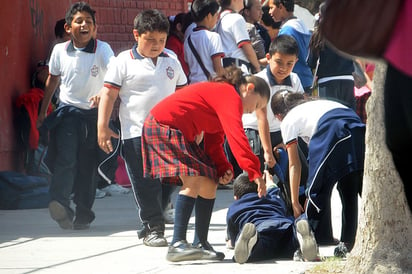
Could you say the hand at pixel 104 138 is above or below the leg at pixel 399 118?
below

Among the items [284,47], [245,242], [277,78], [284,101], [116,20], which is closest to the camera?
[245,242]

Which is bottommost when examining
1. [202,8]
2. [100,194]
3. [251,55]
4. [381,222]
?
[100,194]

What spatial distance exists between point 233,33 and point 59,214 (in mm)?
3183

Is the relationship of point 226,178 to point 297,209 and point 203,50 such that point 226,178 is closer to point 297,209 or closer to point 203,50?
point 297,209

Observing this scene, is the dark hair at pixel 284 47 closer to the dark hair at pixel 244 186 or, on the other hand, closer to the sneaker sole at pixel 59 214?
the dark hair at pixel 244 186

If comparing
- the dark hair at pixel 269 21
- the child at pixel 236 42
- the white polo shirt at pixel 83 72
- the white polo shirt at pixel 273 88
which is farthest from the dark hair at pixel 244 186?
the dark hair at pixel 269 21

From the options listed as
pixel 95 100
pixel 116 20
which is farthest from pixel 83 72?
pixel 116 20

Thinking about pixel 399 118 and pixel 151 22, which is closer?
pixel 399 118

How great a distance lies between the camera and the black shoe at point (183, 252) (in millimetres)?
6586

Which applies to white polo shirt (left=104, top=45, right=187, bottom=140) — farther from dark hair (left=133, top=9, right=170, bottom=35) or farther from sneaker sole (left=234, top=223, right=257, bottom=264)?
sneaker sole (left=234, top=223, right=257, bottom=264)

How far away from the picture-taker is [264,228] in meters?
6.61

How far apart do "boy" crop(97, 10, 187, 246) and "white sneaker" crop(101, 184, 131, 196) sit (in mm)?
3300

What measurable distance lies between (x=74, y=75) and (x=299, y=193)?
2.18 meters

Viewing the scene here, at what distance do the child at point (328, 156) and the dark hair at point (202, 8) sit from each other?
372 centimetres
